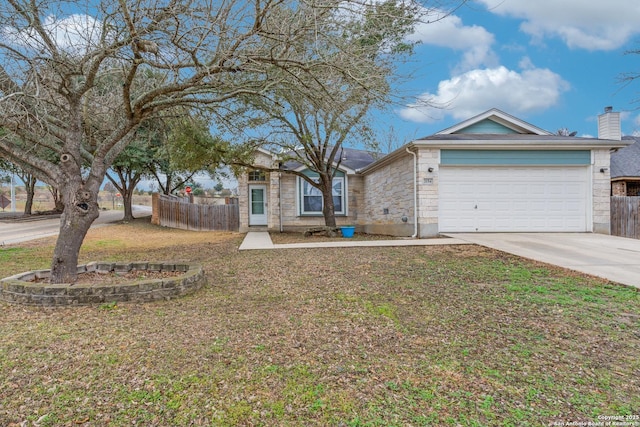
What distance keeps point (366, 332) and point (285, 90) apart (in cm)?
422

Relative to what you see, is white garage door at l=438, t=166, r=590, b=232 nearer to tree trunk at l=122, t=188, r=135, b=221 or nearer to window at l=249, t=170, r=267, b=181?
window at l=249, t=170, r=267, b=181

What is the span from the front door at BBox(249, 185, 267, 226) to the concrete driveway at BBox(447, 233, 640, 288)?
8140 millimetres

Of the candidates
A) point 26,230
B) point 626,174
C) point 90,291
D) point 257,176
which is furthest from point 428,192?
point 26,230

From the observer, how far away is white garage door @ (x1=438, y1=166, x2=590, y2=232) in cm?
1012

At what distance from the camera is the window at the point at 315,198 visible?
1452 cm

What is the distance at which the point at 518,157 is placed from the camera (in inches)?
395

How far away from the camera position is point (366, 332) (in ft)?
10.6

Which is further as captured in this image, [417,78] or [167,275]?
[417,78]

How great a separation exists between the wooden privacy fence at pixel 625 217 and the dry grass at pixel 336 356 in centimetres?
753

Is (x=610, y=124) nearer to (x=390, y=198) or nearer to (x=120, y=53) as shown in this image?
(x=390, y=198)

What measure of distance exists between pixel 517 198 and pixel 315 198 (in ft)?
24.3

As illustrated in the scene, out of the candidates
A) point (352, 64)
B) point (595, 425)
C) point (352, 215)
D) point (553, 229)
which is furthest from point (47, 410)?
point (352, 215)

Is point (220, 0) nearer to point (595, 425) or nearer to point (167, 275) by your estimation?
point (167, 275)

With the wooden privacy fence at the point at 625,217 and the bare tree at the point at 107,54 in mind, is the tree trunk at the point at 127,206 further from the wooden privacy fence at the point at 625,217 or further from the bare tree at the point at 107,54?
the wooden privacy fence at the point at 625,217
